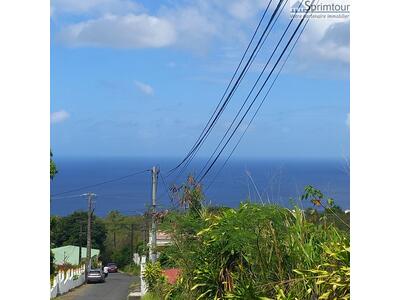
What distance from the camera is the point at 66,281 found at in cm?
1530

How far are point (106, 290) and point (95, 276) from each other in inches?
135

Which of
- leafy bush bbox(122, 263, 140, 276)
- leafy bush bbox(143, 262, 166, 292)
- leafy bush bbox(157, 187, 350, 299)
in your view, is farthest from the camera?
leafy bush bbox(122, 263, 140, 276)

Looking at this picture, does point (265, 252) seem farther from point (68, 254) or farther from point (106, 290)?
point (68, 254)

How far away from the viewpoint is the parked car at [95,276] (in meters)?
19.4

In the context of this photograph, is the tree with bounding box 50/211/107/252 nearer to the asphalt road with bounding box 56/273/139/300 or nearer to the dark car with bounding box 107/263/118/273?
the asphalt road with bounding box 56/273/139/300

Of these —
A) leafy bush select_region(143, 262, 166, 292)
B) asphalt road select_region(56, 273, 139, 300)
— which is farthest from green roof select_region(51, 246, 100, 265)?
leafy bush select_region(143, 262, 166, 292)

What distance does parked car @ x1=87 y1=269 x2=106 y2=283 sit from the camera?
63.7ft

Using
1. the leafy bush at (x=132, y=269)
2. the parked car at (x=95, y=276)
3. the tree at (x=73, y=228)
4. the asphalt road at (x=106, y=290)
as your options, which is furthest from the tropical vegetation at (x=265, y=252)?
the parked car at (x=95, y=276)

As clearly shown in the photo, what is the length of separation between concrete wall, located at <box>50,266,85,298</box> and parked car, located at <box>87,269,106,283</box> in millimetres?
208

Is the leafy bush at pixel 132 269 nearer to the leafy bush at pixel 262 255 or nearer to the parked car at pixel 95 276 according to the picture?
the parked car at pixel 95 276

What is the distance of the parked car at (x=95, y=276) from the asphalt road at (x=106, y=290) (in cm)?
20
